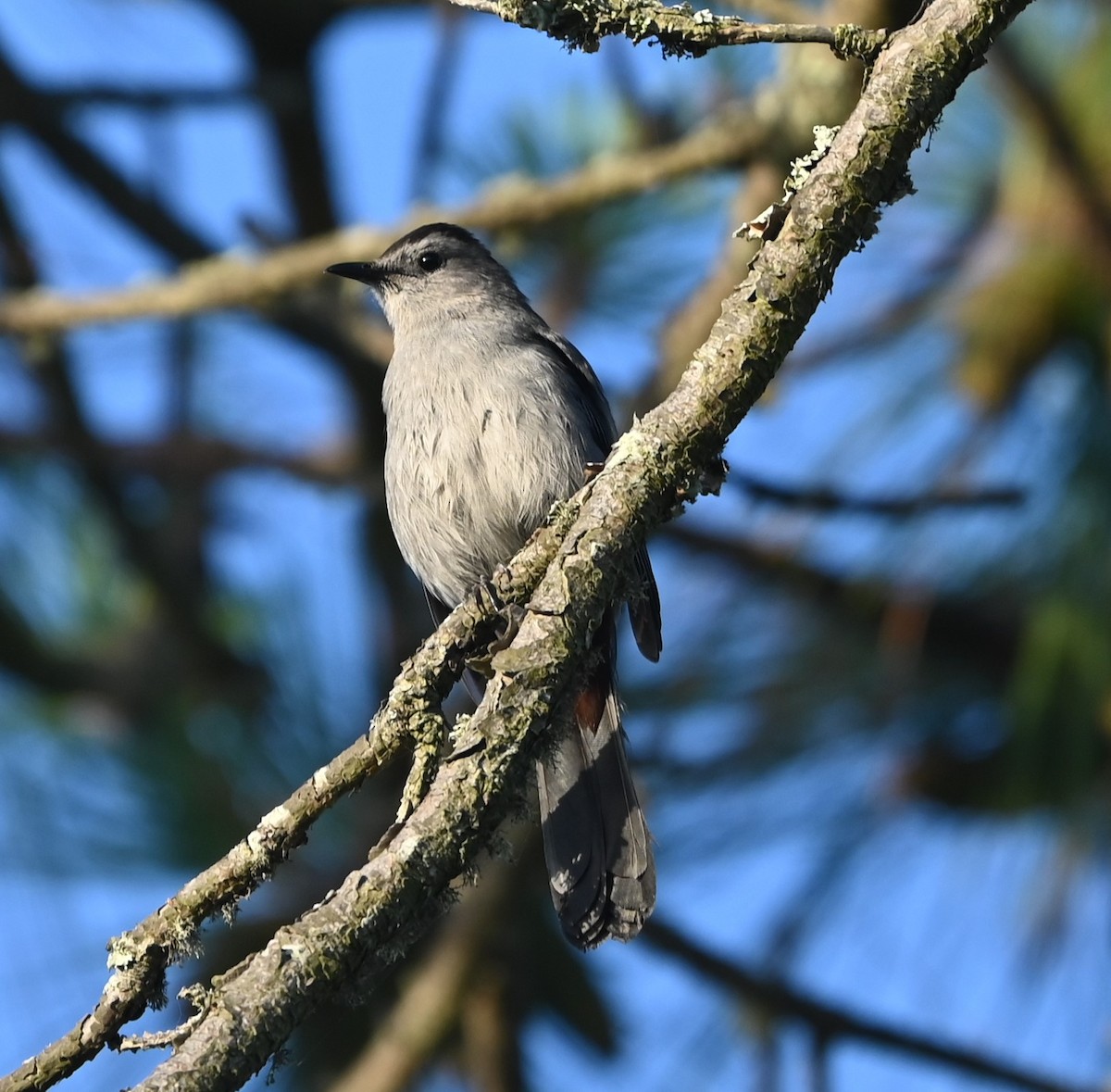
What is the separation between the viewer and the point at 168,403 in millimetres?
6781

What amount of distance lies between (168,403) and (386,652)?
5.58ft

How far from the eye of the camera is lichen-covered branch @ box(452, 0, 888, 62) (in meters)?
2.44

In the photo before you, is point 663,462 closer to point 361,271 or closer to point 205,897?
point 205,897

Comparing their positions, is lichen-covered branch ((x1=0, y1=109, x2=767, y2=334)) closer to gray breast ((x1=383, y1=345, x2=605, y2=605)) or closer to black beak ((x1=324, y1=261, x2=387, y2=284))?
black beak ((x1=324, y1=261, x2=387, y2=284))

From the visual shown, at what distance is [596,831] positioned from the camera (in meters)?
A: 3.76

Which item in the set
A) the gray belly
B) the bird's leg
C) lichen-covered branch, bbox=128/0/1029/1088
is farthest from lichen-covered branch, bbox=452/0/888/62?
the gray belly

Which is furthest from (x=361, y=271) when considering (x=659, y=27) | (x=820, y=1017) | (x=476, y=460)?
(x=659, y=27)

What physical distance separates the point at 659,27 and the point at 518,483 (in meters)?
2.03

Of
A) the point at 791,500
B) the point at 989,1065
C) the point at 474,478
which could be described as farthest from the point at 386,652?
the point at 989,1065

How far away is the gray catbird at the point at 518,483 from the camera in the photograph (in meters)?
3.77

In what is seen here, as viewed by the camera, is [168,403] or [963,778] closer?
[963,778]

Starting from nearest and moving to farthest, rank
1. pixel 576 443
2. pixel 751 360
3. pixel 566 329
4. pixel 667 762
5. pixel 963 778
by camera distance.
A: pixel 751 360, pixel 576 443, pixel 963 778, pixel 667 762, pixel 566 329

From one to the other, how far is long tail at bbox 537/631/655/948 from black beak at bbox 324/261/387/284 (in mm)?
1846

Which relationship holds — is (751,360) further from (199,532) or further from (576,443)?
(199,532)
